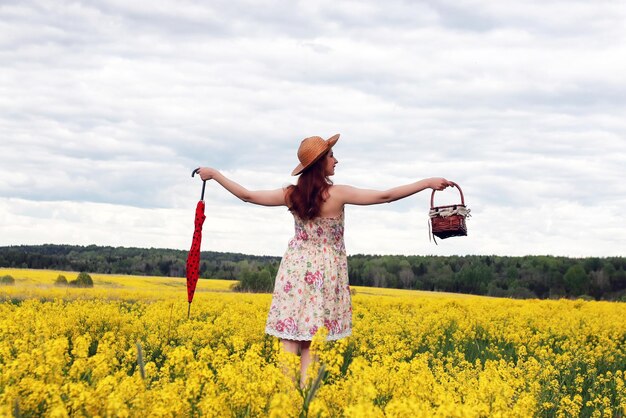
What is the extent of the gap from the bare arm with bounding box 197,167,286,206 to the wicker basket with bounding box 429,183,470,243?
127 centimetres

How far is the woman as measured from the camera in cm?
560

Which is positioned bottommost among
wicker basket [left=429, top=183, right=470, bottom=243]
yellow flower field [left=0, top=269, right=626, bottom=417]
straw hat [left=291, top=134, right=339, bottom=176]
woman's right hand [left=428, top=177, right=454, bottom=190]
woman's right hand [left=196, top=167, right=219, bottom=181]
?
yellow flower field [left=0, top=269, right=626, bottom=417]

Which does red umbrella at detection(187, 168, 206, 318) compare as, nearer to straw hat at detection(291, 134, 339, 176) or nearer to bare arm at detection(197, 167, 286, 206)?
bare arm at detection(197, 167, 286, 206)

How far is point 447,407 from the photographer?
295 centimetres

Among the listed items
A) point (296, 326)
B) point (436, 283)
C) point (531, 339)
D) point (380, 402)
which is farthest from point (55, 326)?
point (436, 283)

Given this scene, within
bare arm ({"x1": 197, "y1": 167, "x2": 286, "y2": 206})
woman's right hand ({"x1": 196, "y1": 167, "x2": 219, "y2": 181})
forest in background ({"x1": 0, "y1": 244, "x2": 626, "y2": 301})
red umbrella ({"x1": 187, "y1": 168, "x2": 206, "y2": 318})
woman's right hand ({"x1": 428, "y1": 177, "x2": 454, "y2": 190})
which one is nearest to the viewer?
woman's right hand ({"x1": 428, "y1": 177, "x2": 454, "y2": 190})

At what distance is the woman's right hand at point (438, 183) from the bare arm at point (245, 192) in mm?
1294

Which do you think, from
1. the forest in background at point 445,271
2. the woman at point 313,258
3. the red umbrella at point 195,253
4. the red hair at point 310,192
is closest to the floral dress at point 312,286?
the woman at point 313,258

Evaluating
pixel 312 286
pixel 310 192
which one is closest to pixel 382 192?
pixel 310 192

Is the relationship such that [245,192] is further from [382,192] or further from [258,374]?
[258,374]

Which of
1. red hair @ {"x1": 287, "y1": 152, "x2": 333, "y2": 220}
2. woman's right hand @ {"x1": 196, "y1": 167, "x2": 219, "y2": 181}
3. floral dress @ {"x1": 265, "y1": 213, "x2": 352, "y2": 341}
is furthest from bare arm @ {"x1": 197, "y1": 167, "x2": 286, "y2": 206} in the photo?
floral dress @ {"x1": 265, "y1": 213, "x2": 352, "y2": 341}

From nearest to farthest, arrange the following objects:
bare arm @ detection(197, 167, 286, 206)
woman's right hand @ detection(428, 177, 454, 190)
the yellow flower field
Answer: the yellow flower field
woman's right hand @ detection(428, 177, 454, 190)
bare arm @ detection(197, 167, 286, 206)

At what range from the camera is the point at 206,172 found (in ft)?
19.6

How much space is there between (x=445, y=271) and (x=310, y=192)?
161 ft
